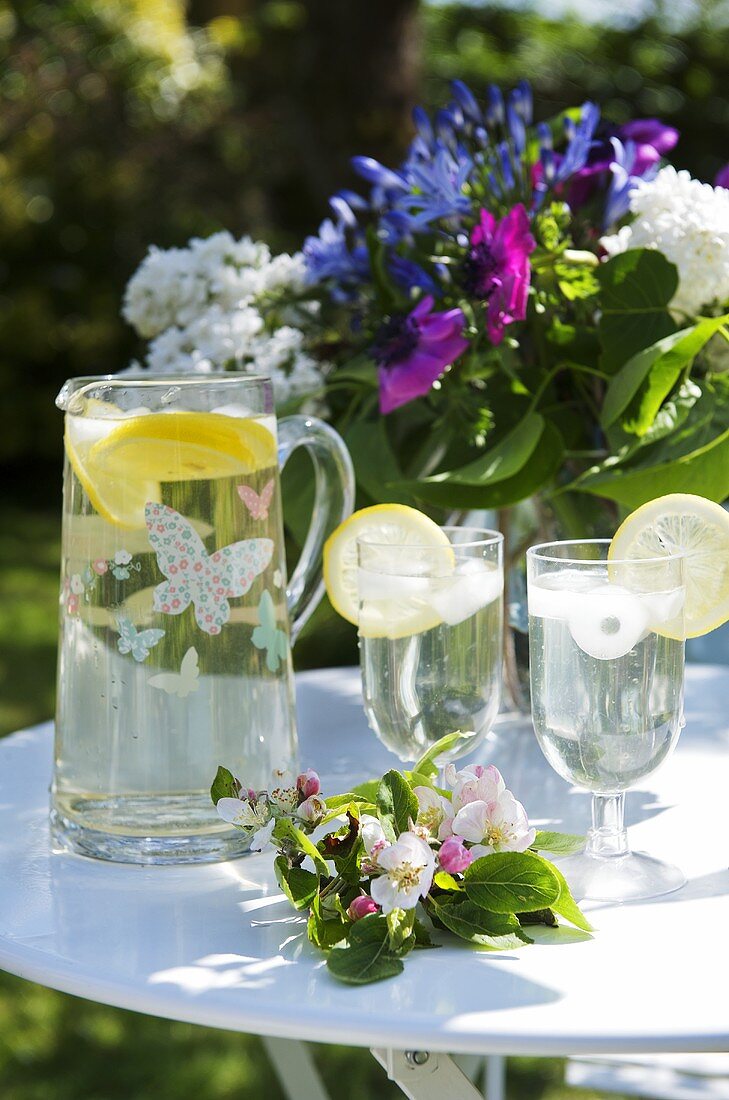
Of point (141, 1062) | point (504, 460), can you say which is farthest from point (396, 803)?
point (141, 1062)

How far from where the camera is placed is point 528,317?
3.95 feet

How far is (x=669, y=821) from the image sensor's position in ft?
3.43

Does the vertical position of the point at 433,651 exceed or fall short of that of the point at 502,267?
it falls short

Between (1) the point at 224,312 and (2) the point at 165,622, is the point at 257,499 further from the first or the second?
(1) the point at 224,312

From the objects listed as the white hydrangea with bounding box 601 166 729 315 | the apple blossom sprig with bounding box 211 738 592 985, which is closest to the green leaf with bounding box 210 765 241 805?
the apple blossom sprig with bounding box 211 738 592 985

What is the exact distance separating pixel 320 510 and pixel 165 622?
21 centimetres

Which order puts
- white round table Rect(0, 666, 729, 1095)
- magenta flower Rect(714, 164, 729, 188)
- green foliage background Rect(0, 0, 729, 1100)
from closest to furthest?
white round table Rect(0, 666, 729, 1095) → magenta flower Rect(714, 164, 729, 188) → green foliage background Rect(0, 0, 729, 1100)

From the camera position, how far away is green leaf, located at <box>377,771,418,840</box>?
2.64 feet

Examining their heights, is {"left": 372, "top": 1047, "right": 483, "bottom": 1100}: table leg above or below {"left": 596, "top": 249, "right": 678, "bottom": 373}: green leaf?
below

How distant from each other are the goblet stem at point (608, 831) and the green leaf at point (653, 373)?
32 centimetres

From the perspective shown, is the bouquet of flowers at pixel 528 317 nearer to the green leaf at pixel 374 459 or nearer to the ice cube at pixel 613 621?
the green leaf at pixel 374 459

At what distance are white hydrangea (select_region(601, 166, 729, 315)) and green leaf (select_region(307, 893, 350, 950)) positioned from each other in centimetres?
61

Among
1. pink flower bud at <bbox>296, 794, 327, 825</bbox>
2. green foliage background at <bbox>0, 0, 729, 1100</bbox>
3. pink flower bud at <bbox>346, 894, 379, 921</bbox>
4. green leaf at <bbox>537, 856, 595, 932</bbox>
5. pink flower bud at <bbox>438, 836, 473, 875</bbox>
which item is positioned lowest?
green leaf at <bbox>537, 856, 595, 932</bbox>

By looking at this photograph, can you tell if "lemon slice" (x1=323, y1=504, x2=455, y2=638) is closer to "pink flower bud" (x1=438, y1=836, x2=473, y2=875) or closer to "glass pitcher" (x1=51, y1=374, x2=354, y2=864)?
"glass pitcher" (x1=51, y1=374, x2=354, y2=864)
